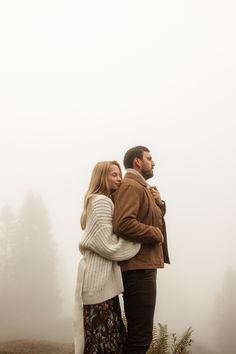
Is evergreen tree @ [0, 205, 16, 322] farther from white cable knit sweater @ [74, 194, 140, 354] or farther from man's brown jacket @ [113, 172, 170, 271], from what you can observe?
man's brown jacket @ [113, 172, 170, 271]

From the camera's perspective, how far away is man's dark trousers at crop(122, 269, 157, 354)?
5.19 metres

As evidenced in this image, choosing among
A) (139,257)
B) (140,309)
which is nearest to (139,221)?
(139,257)

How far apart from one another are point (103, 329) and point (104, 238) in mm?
1077

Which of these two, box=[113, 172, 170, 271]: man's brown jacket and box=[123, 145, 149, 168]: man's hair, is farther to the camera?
box=[123, 145, 149, 168]: man's hair

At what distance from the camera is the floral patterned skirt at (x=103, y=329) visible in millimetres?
5191

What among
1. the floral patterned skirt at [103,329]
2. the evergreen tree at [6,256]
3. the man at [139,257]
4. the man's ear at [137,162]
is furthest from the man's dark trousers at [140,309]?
the evergreen tree at [6,256]

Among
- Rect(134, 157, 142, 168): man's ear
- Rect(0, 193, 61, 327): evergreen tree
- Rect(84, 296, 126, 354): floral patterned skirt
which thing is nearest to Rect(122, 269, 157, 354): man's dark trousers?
Rect(84, 296, 126, 354): floral patterned skirt

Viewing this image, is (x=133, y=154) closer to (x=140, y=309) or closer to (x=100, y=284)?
(x=100, y=284)

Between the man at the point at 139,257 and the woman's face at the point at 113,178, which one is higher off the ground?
the woman's face at the point at 113,178

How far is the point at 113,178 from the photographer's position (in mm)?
5695

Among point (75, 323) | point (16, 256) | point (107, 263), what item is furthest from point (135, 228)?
point (16, 256)

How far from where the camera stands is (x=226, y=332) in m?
59.7

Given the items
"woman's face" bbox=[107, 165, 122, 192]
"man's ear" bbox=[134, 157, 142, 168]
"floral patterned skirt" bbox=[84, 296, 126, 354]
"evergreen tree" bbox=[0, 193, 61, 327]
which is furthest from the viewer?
"evergreen tree" bbox=[0, 193, 61, 327]

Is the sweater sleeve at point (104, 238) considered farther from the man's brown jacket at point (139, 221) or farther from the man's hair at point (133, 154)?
the man's hair at point (133, 154)
